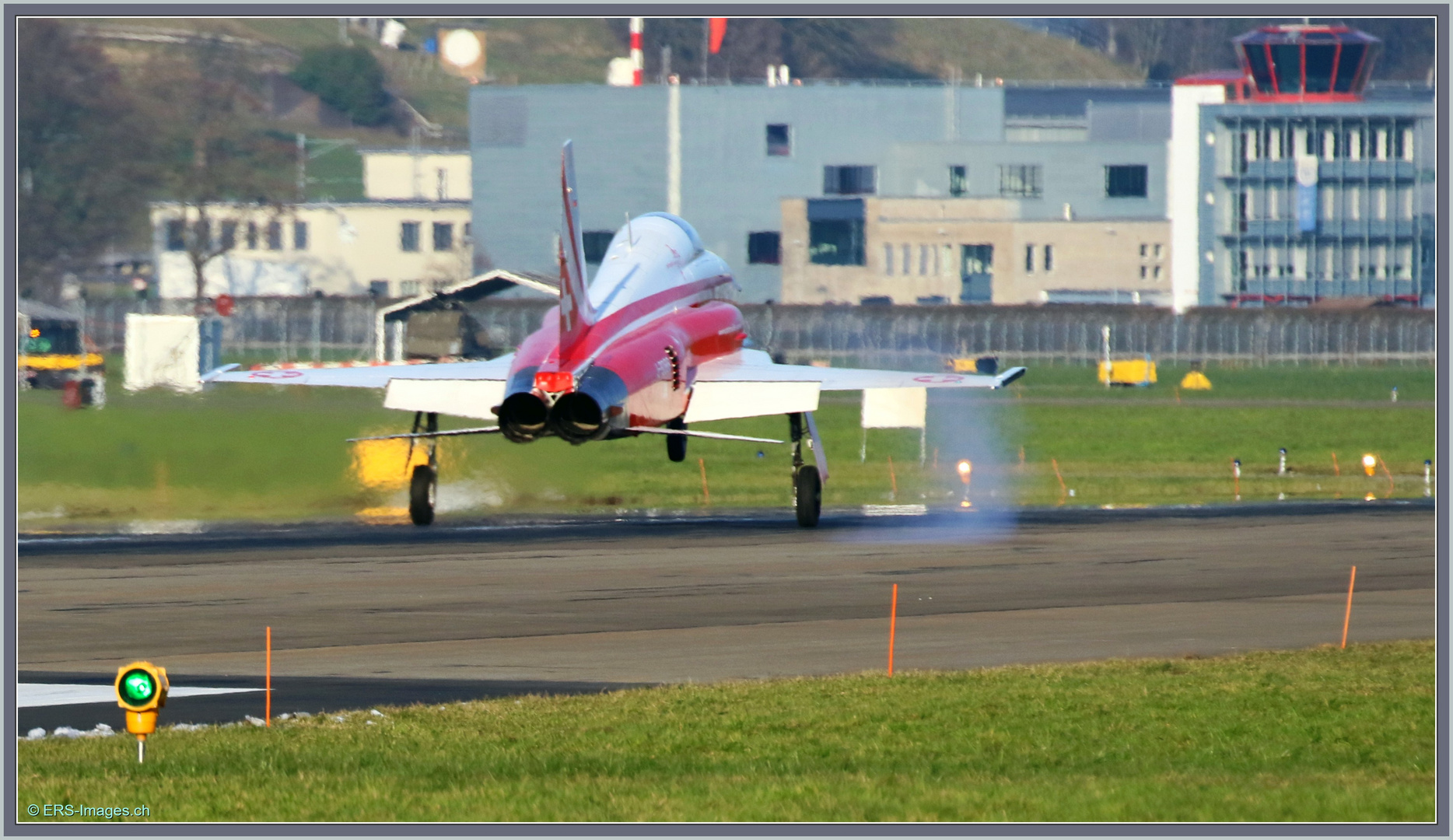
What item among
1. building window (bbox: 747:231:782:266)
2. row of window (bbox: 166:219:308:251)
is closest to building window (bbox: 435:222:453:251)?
row of window (bbox: 166:219:308:251)

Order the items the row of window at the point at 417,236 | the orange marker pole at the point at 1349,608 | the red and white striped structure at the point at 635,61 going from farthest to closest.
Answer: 1. the row of window at the point at 417,236
2. the red and white striped structure at the point at 635,61
3. the orange marker pole at the point at 1349,608

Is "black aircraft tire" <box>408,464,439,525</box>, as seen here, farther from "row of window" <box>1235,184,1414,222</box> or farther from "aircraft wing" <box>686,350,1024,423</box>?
"row of window" <box>1235,184,1414,222</box>

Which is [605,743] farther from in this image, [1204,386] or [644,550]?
[1204,386]

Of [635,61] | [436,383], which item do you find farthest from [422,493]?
[635,61]

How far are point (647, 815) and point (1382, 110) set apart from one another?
363 feet

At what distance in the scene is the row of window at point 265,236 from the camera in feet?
368

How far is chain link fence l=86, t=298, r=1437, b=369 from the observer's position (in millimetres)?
88688

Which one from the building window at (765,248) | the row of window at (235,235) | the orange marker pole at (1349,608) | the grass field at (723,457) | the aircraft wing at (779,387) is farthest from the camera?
the building window at (765,248)

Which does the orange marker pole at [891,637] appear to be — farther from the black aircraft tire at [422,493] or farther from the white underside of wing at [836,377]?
the black aircraft tire at [422,493]

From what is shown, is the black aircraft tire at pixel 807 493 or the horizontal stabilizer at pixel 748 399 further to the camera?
the black aircraft tire at pixel 807 493

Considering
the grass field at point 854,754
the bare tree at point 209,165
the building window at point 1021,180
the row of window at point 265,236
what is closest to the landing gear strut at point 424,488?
the grass field at point 854,754

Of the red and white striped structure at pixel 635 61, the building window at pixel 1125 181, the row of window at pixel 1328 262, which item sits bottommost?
the row of window at pixel 1328 262

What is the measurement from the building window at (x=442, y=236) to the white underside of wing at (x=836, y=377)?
8753cm

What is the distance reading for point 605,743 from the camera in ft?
56.8
